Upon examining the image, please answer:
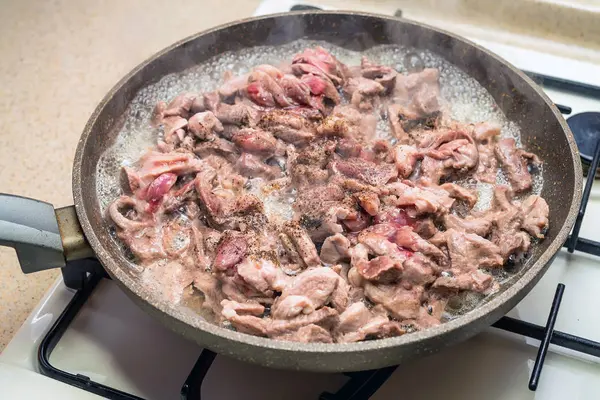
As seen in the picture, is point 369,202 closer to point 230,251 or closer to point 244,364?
point 230,251

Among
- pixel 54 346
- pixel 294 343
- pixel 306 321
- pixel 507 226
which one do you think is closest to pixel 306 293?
pixel 306 321

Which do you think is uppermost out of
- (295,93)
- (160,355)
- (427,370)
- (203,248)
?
(295,93)

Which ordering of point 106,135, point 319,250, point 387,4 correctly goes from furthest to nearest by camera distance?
point 387,4 → point 106,135 → point 319,250

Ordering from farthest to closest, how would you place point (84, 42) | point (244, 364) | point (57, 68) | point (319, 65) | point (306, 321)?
point (84, 42)
point (57, 68)
point (319, 65)
point (244, 364)
point (306, 321)

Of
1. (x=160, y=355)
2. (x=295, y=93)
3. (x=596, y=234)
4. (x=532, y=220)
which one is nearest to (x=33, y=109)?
(x=295, y=93)

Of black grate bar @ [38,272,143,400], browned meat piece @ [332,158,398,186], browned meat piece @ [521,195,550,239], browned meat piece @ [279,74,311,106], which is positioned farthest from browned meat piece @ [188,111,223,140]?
browned meat piece @ [521,195,550,239]

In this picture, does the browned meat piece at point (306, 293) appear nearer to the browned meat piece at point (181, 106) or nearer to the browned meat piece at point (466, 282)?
the browned meat piece at point (466, 282)

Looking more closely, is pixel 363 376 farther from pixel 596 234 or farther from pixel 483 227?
pixel 596 234
